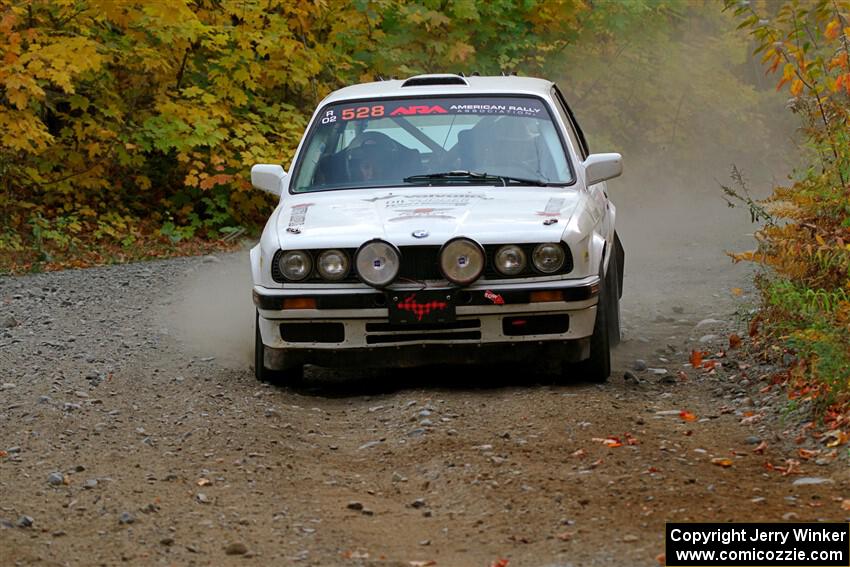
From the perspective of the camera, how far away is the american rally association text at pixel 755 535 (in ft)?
14.2

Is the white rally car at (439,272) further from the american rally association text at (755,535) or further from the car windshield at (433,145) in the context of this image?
the american rally association text at (755,535)

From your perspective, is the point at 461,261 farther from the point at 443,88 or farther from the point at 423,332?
the point at 443,88

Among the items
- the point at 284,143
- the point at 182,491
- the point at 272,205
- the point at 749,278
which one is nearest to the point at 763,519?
the point at 182,491

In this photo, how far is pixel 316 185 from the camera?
797cm

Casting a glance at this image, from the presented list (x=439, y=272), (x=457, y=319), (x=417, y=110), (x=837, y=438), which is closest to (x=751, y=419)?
(x=837, y=438)

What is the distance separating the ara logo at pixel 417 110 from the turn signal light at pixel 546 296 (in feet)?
6.00

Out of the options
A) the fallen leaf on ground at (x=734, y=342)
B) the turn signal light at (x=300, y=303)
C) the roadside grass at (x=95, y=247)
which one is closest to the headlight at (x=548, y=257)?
the turn signal light at (x=300, y=303)

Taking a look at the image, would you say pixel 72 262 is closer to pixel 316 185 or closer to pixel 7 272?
pixel 7 272

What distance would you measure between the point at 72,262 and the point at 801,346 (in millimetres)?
9154

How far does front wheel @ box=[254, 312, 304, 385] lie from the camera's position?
7238 millimetres

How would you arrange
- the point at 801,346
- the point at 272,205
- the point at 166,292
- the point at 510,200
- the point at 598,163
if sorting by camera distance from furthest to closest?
the point at 272,205 < the point at 166,292 < the point at 598,163 < the point at 510,200 < the point at 801,346

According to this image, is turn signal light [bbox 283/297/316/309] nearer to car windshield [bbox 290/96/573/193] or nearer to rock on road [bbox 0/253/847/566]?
rock on road [bbox 0/253/847/566]

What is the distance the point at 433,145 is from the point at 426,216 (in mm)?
1129

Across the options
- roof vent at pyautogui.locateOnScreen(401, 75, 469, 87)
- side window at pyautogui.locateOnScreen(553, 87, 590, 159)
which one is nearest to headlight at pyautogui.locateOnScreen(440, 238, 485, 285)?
side window at pyautogui.locateOnScreen(553, 87, 590, 159)
